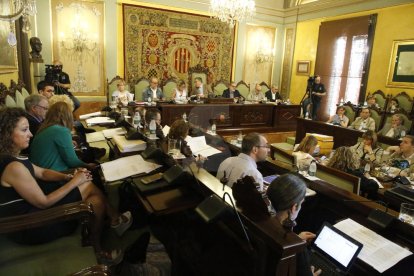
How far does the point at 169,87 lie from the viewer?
7523 millimetres

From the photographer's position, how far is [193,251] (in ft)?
5.63

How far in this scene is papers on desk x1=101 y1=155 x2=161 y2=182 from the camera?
1933 millimetres

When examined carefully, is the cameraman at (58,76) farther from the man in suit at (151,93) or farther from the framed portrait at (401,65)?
the framed portrait at (401,65)

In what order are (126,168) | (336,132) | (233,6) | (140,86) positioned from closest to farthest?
(126,168), (336,132), (233,6), (140,86)

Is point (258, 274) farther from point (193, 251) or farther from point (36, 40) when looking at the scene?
point (36, 40)

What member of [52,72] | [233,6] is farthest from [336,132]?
[52,72]

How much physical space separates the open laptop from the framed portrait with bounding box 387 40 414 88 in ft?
19.9

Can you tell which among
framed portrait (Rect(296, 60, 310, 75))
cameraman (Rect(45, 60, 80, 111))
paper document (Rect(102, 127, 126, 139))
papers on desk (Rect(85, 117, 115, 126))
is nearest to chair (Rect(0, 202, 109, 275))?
paper document (Rect(102, 127, 126, 139))

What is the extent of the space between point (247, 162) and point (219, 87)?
5.89m

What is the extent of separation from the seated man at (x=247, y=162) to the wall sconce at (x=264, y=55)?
721 cm

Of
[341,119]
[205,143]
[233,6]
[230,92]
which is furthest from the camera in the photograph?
[230,92]

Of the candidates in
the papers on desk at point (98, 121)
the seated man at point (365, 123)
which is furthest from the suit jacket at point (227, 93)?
the papers on desk at point (98, 121)

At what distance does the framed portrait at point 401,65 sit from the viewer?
6199 millimetres

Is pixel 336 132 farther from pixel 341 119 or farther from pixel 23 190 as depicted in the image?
pixel 23 190
